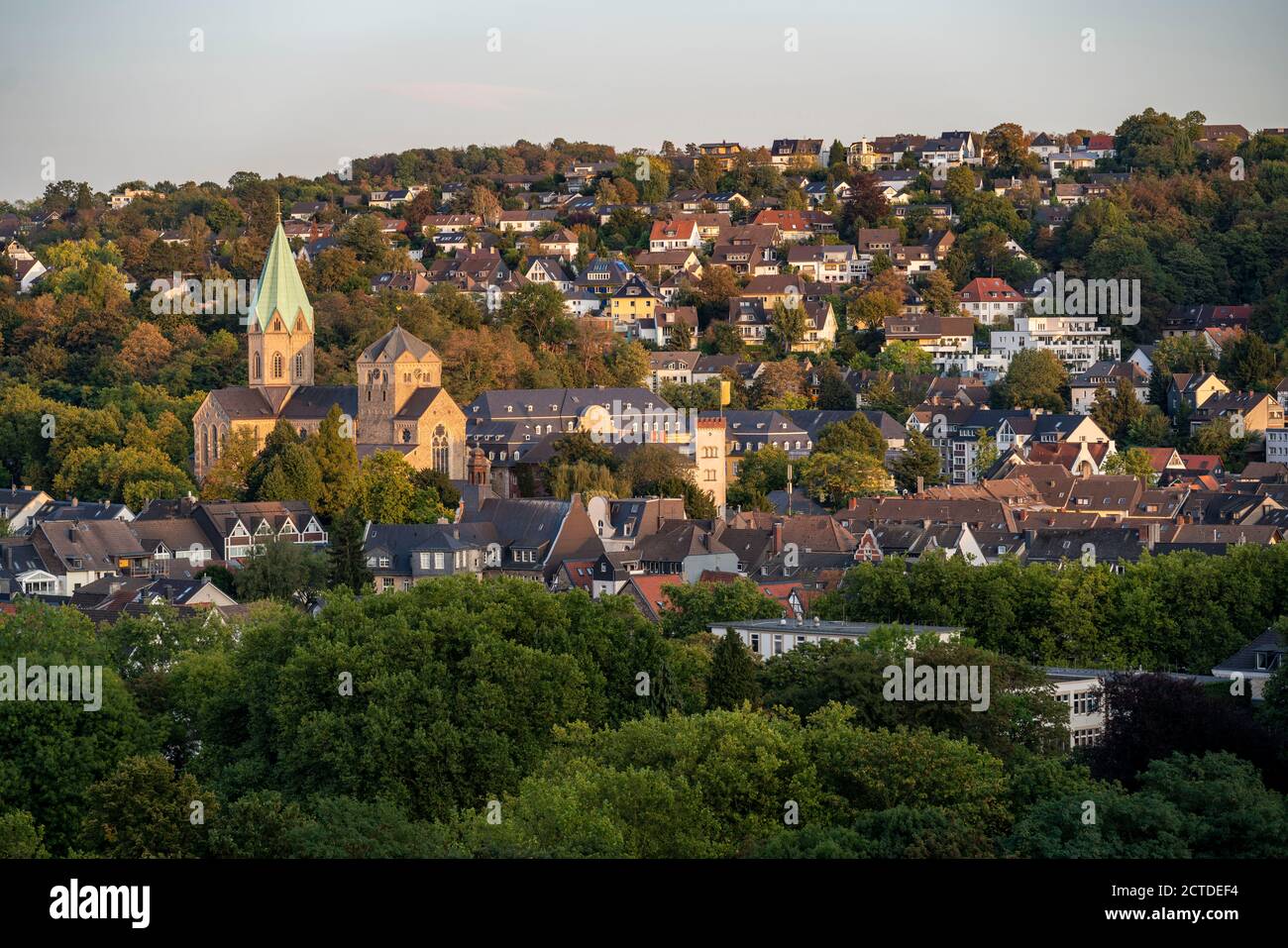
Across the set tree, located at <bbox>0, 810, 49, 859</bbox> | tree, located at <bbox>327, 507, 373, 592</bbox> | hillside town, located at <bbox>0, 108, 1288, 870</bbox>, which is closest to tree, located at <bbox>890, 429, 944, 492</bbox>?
hillside town, located at <bbox>0, 108, 1288, 870</bbox>

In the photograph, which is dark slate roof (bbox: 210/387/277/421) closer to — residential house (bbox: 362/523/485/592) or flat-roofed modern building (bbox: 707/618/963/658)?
residential house (bbox: 362/523/485/592)

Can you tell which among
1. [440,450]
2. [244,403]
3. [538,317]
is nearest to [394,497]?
[440,450]

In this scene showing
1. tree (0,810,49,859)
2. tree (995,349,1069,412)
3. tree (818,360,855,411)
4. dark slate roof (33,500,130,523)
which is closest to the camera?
tree (0,810,49,859)

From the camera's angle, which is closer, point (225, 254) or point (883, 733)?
point (883, 733)

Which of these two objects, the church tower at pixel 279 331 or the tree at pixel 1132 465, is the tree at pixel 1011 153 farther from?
the church tower at pixel 279 331

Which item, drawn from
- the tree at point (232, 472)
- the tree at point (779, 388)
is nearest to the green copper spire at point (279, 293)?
the tree at point (232, 472)

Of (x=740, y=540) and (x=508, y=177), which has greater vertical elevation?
(x=508, y=177)
